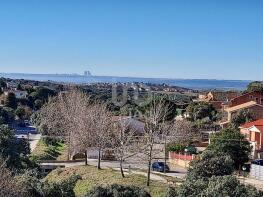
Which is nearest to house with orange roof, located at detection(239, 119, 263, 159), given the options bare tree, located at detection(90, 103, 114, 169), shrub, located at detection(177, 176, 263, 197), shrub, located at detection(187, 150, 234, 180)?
bare tree, located at detection(90, 103, 114, 169)

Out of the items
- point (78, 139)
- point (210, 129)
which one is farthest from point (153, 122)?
point (210, 129)

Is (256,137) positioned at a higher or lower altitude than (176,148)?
higher

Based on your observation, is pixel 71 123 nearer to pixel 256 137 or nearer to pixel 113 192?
pixel 256 137

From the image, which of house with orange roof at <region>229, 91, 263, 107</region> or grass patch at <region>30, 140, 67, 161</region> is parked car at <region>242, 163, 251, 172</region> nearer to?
grass patch at <region>30, 140, 67, 161</region>

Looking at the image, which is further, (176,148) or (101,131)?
(176,148)

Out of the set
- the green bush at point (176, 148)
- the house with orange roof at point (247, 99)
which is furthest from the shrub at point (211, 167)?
the house with orange roof at point (247, 99)

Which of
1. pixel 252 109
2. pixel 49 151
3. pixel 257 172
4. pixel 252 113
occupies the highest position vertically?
pixel 252 109

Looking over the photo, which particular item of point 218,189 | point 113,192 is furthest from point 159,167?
point 218,189
